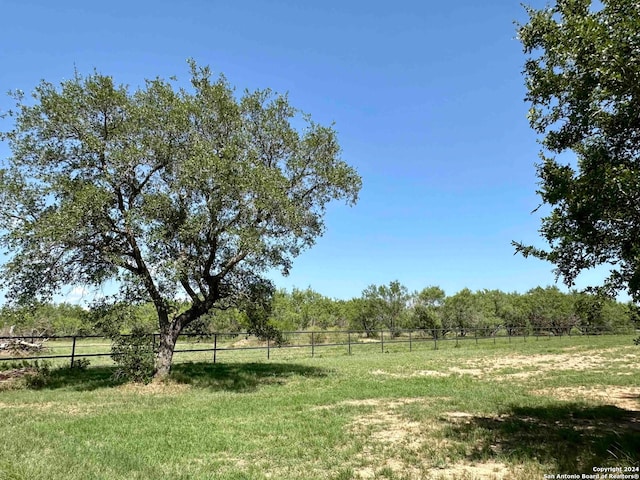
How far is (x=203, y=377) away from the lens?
14.9 m

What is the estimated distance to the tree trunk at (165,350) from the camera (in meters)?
13.9

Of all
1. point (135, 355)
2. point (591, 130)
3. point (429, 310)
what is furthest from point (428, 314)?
point (591, 130)

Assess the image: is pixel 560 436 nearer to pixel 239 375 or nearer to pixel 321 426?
pixel 321 426

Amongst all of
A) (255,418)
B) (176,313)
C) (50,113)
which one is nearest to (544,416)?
(255,418)

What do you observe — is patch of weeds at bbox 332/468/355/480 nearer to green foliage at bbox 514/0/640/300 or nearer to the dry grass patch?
green foliage at bbox 514/0/640/300

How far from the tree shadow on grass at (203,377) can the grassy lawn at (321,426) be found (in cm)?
10

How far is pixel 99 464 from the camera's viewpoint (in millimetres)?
5566

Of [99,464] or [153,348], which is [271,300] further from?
[99,464]

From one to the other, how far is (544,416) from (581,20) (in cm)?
→ 769

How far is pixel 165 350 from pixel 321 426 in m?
8.17

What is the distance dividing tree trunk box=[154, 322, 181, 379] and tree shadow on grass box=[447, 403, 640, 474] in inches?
397

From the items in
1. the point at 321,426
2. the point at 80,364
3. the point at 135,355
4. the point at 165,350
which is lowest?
the point at 321,426

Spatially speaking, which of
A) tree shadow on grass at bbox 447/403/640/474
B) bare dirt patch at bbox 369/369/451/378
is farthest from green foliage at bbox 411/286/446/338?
tree shadow on grass at bbox 447/403/640/474

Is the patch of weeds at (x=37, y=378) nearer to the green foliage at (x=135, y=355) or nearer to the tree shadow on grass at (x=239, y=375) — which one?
the green foliage at (x=135, y=355)
